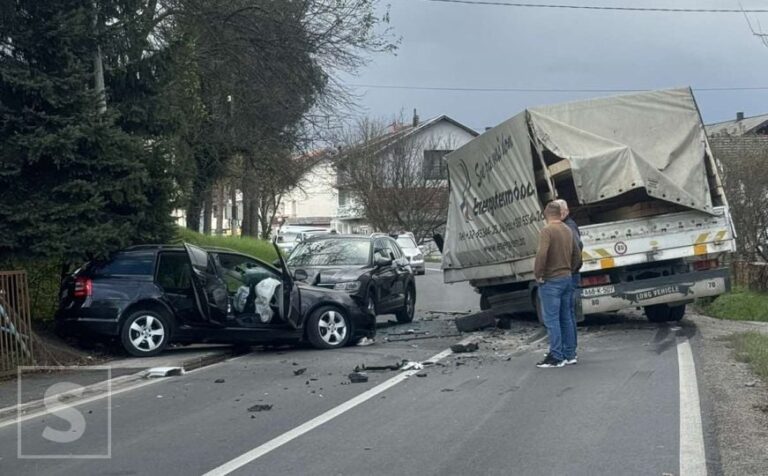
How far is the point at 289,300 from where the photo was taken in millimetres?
12883

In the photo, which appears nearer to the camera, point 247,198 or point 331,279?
point 331,279

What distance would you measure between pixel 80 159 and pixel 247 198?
20542 mm

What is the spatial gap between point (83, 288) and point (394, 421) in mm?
6208

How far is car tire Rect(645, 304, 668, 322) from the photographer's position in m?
15.0

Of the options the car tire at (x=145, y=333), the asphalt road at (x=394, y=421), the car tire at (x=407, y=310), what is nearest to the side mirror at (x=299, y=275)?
the asphalt road at (x=394, y=421)

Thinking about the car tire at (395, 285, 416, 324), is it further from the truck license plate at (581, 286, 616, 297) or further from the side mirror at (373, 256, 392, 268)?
the truck license plate at (581, 286, 616, 297)

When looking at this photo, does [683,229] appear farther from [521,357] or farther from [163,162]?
[163,162]

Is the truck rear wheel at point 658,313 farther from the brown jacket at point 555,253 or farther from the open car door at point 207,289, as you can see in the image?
the open car door at point 207,289

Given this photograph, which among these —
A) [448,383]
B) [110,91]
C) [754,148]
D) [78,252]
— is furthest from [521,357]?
[754,148]

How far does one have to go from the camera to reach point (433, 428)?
25.7 feet

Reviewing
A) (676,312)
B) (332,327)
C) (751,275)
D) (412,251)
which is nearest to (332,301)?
(332,327)

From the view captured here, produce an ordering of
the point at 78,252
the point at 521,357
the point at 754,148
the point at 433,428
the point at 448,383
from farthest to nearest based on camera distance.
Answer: the point at 754,148 → the point at 78,252 → the point at 521,357 → the point at 448,383 → the point at 433,428

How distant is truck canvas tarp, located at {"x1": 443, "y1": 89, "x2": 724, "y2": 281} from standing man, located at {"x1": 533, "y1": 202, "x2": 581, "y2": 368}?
2629mm

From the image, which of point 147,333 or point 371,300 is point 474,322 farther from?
point 147,333
